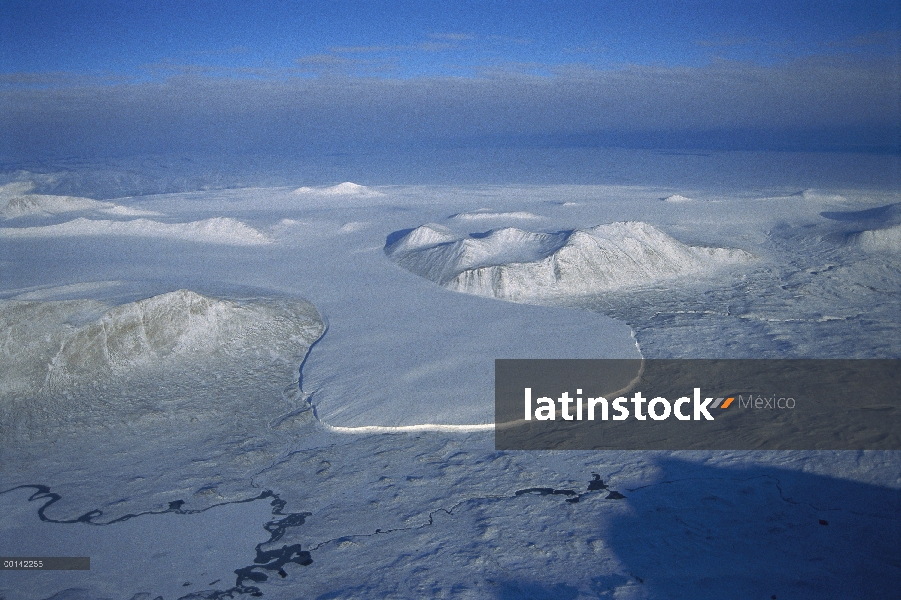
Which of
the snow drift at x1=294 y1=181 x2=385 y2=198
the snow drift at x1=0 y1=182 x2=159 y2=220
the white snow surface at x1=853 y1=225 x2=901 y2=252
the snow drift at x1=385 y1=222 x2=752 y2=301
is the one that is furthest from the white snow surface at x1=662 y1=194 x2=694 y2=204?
the snow drift at x1=0 y1=182 x2=159 y2=220

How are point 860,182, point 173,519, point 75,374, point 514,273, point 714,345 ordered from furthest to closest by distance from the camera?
point 860,182, point 514,273, point 714,345, point 75,374, point 173,519

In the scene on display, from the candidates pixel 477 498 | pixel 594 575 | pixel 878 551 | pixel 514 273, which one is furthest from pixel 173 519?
pixel 514 273

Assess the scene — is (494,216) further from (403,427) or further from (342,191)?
(403,427)

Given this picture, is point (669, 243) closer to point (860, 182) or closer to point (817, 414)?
point (817, 414)

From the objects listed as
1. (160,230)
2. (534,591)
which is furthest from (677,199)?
(534,591)

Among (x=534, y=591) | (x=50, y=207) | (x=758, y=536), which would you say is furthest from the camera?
(x=50, y=207)

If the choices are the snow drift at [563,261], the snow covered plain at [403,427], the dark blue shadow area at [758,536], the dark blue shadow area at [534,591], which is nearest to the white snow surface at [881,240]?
the snow covered plain at [403,427]

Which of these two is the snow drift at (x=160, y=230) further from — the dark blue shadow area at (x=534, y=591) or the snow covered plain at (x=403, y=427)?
the dark blue shadow area at (x=534, y=591)
